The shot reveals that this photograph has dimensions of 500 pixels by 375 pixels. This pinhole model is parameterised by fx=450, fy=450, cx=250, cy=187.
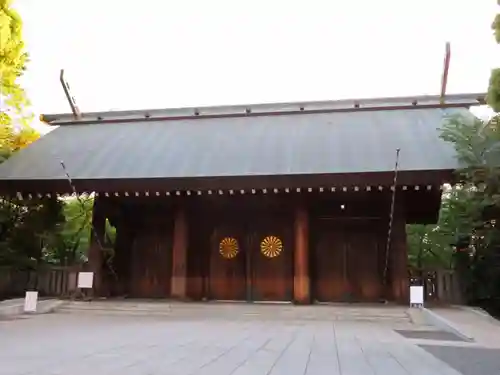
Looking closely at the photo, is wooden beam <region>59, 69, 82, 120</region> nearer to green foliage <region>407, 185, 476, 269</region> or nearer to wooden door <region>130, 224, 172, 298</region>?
wooden door <region>130, 224, 172, 298</region>

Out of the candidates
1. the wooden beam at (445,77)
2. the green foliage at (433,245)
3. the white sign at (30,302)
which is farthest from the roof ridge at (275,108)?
the white sign at (30,302)

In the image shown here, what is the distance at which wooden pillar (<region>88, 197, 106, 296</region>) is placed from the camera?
1370 centimetres

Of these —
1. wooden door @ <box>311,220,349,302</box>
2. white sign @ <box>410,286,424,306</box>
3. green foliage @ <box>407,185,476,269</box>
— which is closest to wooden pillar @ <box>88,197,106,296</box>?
wooden door @ <box>311,220,349,302</box>

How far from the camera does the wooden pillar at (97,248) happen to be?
13695mm

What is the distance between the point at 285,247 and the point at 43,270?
298 inches

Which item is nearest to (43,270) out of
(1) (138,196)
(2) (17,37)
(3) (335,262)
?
(1) (138,196)

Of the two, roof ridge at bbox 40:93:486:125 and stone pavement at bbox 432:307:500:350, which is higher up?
roof ridge at bbox 40:93:486:125

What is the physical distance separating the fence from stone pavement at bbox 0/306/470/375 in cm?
442

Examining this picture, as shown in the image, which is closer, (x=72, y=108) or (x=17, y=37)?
(x=17, y=37)

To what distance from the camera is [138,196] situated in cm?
1373

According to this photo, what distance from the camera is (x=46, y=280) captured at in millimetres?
13969

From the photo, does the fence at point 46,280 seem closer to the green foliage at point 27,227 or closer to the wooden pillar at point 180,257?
the green foliage at point 27,227

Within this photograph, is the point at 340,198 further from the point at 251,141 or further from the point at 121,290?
the point at 121,290

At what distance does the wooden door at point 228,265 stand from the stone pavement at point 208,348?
423 centimetres
